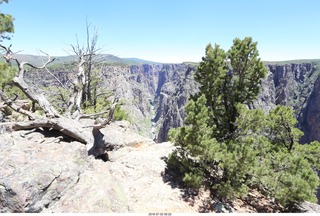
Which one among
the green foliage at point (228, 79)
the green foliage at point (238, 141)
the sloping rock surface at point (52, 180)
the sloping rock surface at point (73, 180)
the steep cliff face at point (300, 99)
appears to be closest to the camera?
the sloping rock surface at point (52, 180)

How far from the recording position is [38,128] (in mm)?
13875

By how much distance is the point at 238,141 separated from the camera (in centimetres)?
1320

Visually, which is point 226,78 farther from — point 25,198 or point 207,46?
point 25,198

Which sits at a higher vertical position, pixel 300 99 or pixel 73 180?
pixel 73 180

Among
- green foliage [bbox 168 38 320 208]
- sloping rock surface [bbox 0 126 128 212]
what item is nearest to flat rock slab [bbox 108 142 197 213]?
sloping rock surface [bbox 0 126 128 212]

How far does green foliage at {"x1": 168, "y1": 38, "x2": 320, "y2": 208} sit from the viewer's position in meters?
11.4

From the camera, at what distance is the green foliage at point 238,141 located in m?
11.4

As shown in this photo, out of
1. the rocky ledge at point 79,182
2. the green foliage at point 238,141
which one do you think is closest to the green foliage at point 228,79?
the green foliage at point 238,141

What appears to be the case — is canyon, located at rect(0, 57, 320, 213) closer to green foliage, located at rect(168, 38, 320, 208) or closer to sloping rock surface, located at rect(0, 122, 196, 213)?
sloping rock surface, located at rect(0, 122, 196, 213)

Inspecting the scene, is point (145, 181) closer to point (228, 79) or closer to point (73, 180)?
point (73, 180)

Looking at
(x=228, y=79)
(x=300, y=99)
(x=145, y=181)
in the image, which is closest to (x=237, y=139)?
(x=228, y=79)

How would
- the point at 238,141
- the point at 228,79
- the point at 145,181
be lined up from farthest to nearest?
the point at 228,79, the point at 238,141, the point at 145,181

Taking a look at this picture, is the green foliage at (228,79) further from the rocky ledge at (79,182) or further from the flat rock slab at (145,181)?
the rocky ledge at (79,182)

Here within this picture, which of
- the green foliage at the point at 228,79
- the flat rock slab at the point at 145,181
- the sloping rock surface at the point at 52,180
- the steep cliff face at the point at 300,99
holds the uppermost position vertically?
the green foliage at the point at 228,79
